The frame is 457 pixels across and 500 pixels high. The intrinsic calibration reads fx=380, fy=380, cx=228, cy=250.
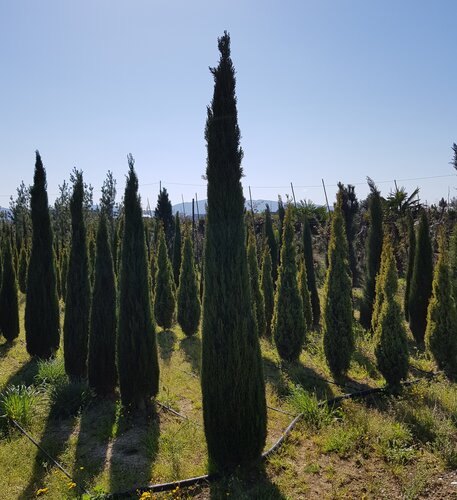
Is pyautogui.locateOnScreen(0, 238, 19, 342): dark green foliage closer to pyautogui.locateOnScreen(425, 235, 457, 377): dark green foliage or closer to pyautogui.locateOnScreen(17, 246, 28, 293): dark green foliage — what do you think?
pyautogui.locateOnScreen(17, 246, 28, 293): dark green foliage

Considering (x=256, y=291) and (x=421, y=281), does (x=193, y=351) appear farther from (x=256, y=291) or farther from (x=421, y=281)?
(x=421, y=281)

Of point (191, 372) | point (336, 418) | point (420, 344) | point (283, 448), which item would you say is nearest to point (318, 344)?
point (420, 344)

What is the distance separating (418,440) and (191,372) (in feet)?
18.4

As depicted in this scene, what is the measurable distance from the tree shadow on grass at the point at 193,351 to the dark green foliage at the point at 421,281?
7.12 metres

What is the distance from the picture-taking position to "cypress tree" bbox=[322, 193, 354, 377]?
905 cm

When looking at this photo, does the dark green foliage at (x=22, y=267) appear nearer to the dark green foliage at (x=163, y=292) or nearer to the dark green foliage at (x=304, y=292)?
the dark green foliage at (x=163, y=292)

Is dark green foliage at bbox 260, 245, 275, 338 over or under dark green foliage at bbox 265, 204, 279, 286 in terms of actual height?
under

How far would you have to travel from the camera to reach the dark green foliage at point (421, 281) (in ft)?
40.1

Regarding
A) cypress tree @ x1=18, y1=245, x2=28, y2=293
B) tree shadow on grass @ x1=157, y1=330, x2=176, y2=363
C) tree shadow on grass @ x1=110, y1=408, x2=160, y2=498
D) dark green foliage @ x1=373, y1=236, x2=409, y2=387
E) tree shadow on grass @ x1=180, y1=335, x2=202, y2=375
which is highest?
cypress tree @ x1=18, y1=245, x2=28, y2=293

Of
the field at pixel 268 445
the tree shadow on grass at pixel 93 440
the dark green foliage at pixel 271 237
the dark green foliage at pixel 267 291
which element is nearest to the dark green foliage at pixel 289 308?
the field at pixel 268 445

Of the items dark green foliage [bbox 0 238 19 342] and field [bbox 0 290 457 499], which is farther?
dark green foliage [bbox 0 238 19 342]

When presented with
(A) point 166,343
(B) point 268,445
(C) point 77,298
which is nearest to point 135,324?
(C) point 77,298

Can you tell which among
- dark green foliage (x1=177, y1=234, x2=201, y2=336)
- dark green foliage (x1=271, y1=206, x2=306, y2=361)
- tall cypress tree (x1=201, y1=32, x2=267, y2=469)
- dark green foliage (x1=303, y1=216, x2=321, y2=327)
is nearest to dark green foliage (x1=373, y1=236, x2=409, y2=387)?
dark green foliage (x1=271, y1=206, x2=306, y2=361)

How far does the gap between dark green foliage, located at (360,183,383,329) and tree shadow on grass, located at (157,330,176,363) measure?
710cm
